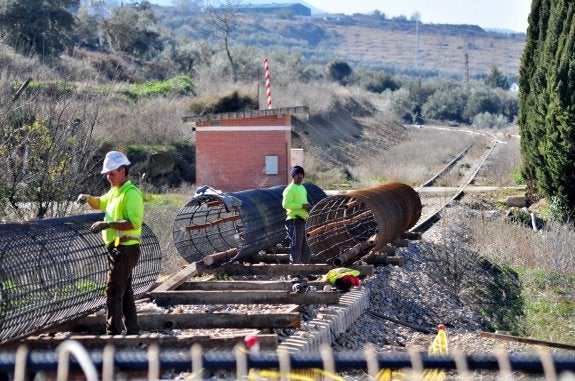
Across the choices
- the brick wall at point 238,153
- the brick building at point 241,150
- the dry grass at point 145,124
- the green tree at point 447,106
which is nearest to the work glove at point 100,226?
the brick building at point 241,150

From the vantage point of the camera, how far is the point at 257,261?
17.7m

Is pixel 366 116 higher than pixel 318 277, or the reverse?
pixel 318 277

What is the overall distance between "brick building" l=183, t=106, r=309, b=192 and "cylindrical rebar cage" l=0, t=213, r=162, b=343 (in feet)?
55.3

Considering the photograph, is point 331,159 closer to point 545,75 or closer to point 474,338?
point 545,75

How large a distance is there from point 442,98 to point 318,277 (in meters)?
90.7

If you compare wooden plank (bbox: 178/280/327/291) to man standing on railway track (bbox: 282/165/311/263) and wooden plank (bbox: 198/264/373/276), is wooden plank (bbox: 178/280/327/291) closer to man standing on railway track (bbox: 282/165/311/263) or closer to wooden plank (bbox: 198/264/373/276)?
wooden plank (bbox: 198/264/373/276)

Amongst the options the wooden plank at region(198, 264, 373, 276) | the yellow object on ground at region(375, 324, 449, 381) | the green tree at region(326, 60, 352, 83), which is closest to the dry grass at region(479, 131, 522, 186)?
the wooden plank at region(198, 264, 373, 276)

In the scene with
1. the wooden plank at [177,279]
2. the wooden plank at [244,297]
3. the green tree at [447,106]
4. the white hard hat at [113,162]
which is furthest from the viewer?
the green tree at [447,106]

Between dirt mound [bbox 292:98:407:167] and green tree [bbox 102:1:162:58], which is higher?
green tree [bbox 102:1:162:58]

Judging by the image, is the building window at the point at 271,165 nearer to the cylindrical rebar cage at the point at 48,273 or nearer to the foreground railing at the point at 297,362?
the cylindrical rebar cage at the point at 48,273

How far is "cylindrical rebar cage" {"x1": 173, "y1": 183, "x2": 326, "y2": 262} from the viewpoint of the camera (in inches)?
666

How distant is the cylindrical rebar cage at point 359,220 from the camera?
58.8ft

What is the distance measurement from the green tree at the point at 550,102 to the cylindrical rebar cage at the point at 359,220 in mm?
5885

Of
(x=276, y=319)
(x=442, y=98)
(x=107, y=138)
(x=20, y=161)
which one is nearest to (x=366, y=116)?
(x=442, y=98)
